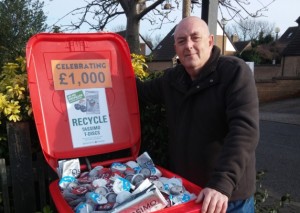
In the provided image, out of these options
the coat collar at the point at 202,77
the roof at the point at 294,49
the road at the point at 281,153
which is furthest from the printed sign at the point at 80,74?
the roof at the point at 294,49

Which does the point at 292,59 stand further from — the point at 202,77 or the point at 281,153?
the point at 202,77

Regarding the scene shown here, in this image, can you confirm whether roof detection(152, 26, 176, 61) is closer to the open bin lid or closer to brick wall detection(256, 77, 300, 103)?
brick wall detection(256, 77, 300, 103)

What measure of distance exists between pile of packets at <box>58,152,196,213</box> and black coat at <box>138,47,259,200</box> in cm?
21

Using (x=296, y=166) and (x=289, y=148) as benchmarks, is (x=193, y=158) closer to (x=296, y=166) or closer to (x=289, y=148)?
(x=296, y=166)

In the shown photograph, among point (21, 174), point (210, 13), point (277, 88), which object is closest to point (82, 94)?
point (21, 174)

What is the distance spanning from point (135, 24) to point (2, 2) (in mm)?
1926

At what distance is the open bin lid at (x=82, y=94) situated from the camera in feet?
6.91

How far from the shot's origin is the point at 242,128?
1751 mm

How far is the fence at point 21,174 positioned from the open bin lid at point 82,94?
0.21 m

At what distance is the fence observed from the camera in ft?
Result: 7.09

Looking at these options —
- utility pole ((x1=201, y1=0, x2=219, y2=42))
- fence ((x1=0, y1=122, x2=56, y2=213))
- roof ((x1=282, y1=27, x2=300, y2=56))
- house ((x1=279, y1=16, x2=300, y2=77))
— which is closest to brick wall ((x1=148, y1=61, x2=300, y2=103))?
house ((x1=279, y1=16, x2=300, y2=77))

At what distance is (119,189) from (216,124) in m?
0.68

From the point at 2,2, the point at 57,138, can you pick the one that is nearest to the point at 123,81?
the point at 57,138

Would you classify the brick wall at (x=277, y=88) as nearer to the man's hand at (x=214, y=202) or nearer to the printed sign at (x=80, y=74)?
the printed sign at (x=80, y=74)
